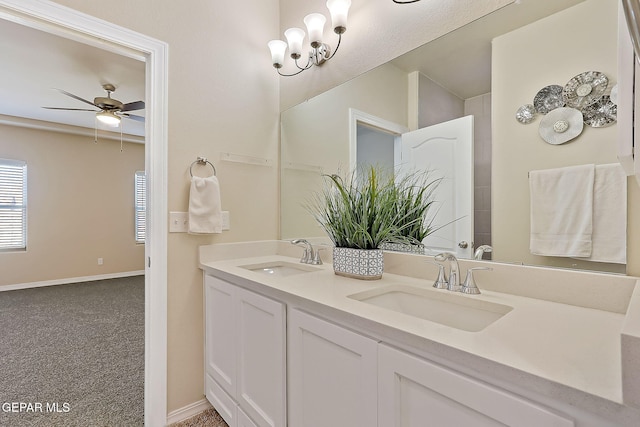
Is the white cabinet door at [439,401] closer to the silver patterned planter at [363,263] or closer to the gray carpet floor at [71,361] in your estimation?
the silver patterned planter at [363,263]

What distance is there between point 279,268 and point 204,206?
58 centimetres

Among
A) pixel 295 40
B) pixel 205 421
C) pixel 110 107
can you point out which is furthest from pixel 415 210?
pixel 110 107

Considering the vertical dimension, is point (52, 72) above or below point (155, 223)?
above

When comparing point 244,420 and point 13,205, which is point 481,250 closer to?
point 244,420

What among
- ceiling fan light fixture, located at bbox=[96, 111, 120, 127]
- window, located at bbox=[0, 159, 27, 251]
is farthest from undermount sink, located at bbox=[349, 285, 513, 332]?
window, located at bbox=[0, 159, 27, 251]

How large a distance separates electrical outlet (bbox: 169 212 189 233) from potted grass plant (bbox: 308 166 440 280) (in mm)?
814

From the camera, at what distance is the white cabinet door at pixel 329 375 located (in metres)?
0.81

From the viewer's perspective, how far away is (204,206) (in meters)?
1.64

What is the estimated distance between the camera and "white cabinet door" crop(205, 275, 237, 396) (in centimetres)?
143

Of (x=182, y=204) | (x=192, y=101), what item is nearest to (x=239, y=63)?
(x=192, y=101)

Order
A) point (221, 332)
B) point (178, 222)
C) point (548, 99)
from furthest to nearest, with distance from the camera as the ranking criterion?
point (178, 222) < point (221, 332) < point (548, 99)

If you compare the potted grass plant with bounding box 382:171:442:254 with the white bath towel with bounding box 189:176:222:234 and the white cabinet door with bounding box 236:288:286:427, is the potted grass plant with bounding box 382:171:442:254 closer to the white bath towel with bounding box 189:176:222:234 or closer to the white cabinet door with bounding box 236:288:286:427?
the white cabinet door with bounding box 236:288:286:427

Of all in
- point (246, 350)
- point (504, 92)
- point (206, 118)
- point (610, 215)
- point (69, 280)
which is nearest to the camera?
point (610, 215)

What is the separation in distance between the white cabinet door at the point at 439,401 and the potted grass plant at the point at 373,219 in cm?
56
